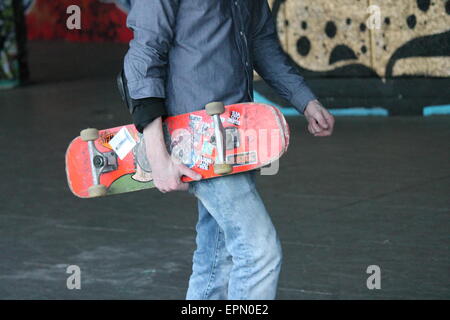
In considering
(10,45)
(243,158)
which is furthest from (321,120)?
(10,45)

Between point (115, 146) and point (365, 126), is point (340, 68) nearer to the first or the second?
point (365, 126)

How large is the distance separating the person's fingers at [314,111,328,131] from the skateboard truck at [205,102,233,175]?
497mm

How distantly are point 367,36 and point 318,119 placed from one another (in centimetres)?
758

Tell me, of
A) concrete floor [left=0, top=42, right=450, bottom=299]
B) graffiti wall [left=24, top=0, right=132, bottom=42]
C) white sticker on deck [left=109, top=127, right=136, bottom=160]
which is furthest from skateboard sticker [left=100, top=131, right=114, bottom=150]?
graffiti wall [left=24, top=0, right=132, bottom=42]

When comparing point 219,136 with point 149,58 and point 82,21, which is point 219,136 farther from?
point 82,21

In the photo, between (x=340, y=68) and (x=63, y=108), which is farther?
(x=63, y=108)

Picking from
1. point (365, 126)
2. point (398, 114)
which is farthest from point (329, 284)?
point (398, 114)

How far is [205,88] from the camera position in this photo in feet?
Result: 10.3

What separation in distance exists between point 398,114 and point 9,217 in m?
5.63

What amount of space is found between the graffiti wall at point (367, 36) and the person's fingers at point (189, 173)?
7684 millimetres

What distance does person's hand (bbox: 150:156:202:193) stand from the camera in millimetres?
3045

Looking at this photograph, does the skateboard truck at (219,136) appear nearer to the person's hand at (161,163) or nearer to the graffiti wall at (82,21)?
the person's hand at (161,163)

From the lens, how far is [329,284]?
4625 millimetres

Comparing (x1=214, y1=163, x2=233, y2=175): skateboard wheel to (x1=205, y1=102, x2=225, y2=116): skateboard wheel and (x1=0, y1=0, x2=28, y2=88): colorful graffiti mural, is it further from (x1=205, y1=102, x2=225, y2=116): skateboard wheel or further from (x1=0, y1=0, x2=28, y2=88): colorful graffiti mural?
(x1=0, y1=0, x2=28, y2=88): colorful graffiti mural
